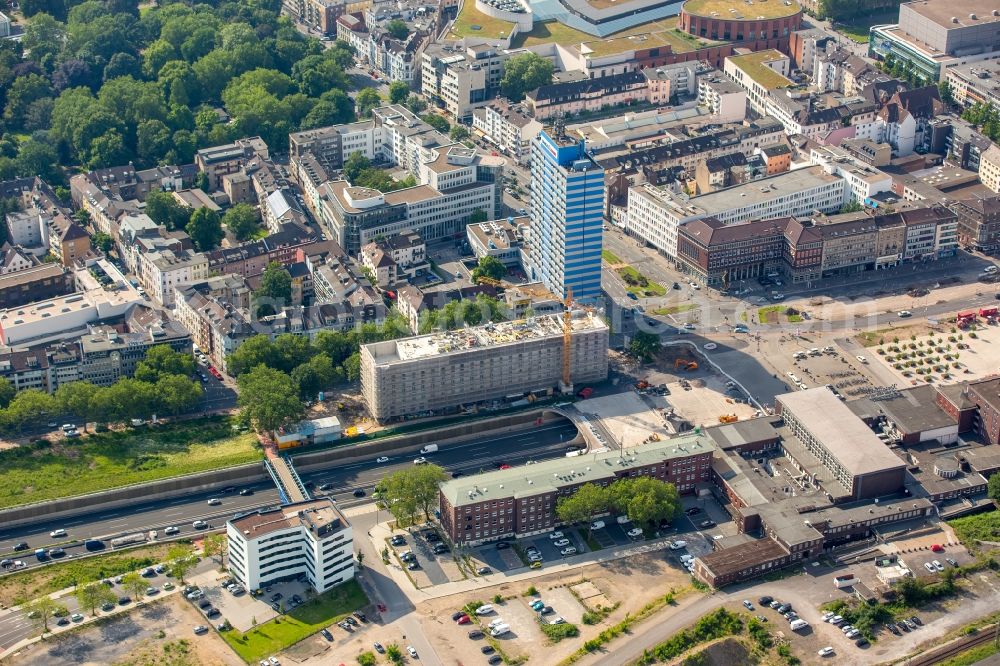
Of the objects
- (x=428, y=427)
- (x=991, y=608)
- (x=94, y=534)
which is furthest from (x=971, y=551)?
(x=94, y=534)

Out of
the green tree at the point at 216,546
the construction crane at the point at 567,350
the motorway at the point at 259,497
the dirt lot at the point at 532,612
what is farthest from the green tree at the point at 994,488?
the green tree at the point at 216,546

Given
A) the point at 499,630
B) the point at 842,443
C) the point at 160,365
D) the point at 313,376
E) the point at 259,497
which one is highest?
the point at 160,365

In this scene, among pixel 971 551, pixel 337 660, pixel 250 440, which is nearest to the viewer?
pixel 337 660

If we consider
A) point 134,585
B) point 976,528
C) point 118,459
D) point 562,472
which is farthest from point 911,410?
point 118,459

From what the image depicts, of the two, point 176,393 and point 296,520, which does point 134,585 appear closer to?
point 296,520

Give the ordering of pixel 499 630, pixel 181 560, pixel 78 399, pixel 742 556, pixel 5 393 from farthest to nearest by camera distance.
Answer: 1. pixel 5 393
2. pixel 78 399
3. pixel 742 556
4. pixel 181 560
5. pixel 499 630

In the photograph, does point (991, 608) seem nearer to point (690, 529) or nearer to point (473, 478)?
point (690, 529)
